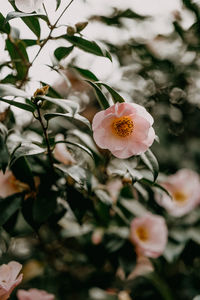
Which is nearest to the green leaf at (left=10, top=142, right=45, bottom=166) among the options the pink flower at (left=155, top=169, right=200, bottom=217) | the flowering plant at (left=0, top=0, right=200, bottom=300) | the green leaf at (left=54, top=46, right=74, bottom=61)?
the flowering plant at (left=0, top=0, right=200, bottom=300)

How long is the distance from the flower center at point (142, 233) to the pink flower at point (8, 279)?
52 centimetres

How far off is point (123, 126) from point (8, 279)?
0.41 meters

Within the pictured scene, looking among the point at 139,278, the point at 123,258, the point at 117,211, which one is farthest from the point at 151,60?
the point at 139,278

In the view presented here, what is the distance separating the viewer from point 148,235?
1.19m

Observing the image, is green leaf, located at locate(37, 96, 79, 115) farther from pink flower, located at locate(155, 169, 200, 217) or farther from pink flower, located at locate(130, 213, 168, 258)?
pink flower, located at locate(155, 169, 200, 217)

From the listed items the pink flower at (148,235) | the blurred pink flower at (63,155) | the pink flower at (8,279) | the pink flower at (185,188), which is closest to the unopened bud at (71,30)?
the blurred pink flower at (63,155)

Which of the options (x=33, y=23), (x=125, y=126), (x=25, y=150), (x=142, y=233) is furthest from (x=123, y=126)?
(x=142, y=233)

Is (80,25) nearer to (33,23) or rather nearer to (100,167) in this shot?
(33,23)

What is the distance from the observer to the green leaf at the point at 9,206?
0.84 metres

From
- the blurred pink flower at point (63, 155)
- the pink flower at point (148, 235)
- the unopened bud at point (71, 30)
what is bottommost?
the pink flower at point (148, 235)

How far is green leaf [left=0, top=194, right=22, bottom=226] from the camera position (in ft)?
2.74

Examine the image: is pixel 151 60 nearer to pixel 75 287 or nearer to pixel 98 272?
pixel 98 272

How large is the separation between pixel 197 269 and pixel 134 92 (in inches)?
30.6

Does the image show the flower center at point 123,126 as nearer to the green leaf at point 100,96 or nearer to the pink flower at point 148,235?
the green leaf at point 100,96
